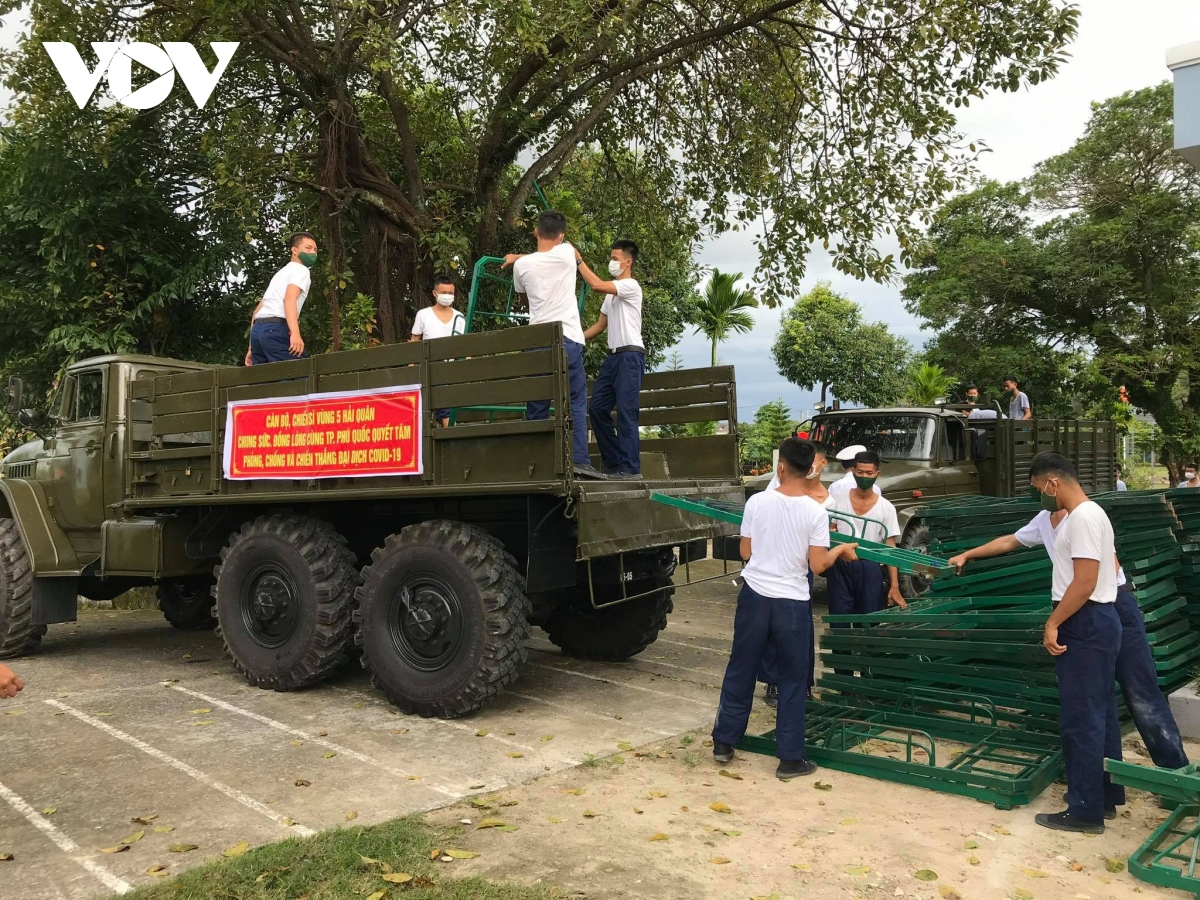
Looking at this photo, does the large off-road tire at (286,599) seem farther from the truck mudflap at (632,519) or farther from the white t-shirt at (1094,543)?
the white t-shirt at (1094,543)

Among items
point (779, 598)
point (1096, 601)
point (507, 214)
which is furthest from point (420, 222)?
point (1096, 601)

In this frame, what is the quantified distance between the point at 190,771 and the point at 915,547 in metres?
6.98

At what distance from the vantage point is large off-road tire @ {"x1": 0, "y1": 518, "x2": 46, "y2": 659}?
311 inches

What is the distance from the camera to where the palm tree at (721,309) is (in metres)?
32.0

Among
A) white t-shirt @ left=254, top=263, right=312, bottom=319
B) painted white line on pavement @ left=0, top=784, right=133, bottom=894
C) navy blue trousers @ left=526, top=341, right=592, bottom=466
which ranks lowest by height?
painted white line on pavement @ left=0, top=784, right=133, bottom=894

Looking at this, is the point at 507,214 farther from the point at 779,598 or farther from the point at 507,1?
the point at 779,598

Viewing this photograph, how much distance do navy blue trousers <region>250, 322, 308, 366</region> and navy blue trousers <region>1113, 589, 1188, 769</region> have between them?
593 centimetres

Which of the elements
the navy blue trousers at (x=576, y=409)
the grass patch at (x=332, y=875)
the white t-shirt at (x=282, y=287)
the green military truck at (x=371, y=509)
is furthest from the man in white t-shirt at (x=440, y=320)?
the grass patch at (x=332, y=875)

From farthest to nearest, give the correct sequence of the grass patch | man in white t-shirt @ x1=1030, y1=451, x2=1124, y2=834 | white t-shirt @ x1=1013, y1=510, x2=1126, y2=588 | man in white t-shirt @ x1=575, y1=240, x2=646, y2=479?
man in white t-shirt @ x1=575, y1=240, x2=646, y2=479 → white t-shirt @ x1=1013, y1=510, x2=1126, y2=588 → man in white t-shirt @ x1=1030, y1=451, x2=1124, y2=834 → the grass patch

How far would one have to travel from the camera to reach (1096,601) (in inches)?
169

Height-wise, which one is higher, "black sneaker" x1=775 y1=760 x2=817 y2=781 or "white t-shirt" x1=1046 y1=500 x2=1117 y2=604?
"white t-shirt" x1=1046 y1=500 x2=1117 y2=604

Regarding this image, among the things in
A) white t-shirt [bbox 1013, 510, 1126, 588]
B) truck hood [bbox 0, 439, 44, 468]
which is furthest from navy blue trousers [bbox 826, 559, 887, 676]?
truck hood [bbox 0, 439, 44, 468]

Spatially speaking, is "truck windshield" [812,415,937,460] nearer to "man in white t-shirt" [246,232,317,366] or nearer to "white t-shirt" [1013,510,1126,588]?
"white t-shirt" [1013,510,1126,588]

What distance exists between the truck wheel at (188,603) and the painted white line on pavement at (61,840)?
479cm
